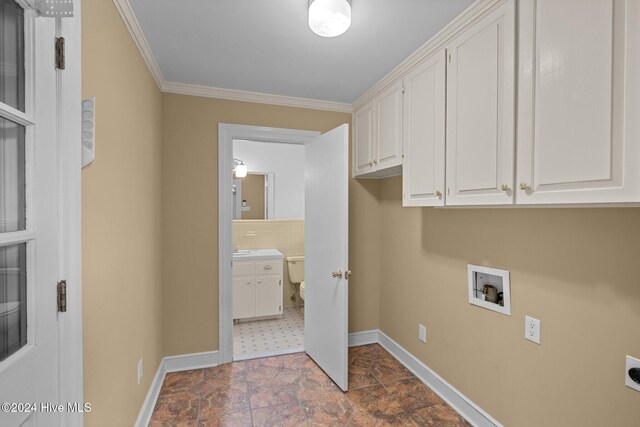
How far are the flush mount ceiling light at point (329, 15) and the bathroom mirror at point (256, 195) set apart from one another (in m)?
3.31

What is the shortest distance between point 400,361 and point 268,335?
1.45 m

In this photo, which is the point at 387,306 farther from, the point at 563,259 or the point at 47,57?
the point at 47,57

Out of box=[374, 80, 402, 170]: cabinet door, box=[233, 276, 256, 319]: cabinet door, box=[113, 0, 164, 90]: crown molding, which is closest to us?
box=[113, 0, 164, 90]: crown molding

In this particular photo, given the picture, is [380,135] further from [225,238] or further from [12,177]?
[12,177]

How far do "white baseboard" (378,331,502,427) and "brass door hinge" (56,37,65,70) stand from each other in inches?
103

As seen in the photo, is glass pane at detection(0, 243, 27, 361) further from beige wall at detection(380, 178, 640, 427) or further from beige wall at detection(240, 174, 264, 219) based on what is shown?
beige wall at detection(240, 174, 264, 219)

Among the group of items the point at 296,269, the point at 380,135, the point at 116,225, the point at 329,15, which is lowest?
the point at 296,269

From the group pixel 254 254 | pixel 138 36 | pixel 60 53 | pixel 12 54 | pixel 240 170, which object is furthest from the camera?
pixel 240 170

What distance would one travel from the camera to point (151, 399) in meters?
2.04

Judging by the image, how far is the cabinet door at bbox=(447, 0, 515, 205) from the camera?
140cm

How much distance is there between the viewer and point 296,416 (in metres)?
→ 2.00

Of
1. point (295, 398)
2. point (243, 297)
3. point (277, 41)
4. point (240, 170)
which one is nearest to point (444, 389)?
point (295, 398)

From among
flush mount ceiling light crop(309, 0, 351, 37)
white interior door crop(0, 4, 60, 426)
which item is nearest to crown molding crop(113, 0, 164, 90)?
white interior door crop(0, 4, 60, 426)

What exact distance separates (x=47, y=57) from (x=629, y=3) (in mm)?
1806
